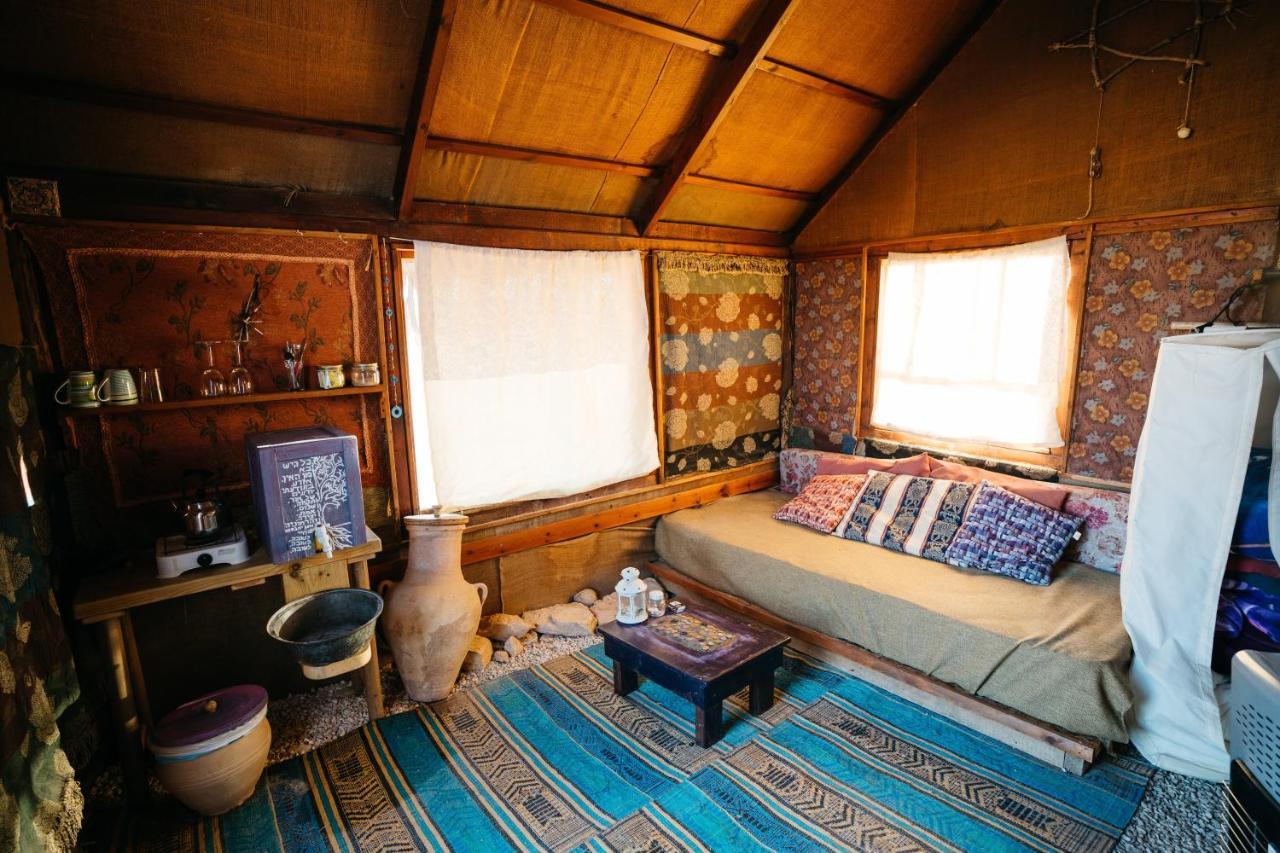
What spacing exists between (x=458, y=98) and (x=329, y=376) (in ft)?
4.38

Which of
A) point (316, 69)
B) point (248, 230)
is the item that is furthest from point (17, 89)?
point (316, 69)

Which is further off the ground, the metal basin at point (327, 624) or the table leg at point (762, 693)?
the metal basin at point (327, 624)

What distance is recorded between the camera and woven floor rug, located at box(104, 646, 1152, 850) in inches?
82.3

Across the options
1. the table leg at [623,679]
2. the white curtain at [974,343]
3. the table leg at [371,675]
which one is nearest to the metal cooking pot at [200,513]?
the table leg at [371,675]

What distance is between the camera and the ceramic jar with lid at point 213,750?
210cm

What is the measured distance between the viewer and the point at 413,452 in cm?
312

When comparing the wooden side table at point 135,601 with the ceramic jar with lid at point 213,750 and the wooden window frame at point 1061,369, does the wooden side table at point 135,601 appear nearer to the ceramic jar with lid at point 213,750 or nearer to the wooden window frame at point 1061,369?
the ceramic jar with lid at point 213,750

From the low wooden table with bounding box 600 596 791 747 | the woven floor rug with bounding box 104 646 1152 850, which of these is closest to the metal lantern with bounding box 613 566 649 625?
the low wooden table with bounding box 600 596 791 747

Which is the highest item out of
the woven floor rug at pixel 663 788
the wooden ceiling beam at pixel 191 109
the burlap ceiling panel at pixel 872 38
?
the burlap ceiling panel at pixel 872 38

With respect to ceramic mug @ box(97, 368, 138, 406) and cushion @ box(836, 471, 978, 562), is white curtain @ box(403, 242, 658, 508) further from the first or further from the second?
cushion @ box(836, 471, 978, 562)

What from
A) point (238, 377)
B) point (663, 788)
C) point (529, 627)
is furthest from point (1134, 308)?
point (238, 377)

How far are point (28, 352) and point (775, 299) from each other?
3.97m

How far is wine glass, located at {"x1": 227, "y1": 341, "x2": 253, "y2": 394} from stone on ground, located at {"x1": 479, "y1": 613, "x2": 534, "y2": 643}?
167cm

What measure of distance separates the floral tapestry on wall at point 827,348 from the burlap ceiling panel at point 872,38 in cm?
111
